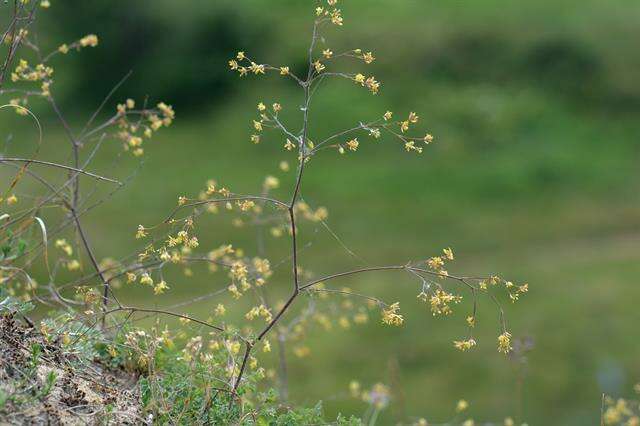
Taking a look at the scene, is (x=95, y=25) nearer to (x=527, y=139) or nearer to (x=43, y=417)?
(x=527, y=139)

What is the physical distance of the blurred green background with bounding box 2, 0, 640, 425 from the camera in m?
13.1

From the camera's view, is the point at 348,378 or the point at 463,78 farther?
the point at 463,78

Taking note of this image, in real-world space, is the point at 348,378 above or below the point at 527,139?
below

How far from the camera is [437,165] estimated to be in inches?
706

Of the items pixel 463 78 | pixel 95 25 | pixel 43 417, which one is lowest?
pixel 43 417

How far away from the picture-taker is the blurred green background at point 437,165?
13.1 m

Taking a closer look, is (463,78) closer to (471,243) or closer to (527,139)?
(527,139)

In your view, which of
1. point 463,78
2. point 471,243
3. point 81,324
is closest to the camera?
point 81,324

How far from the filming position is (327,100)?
1877 centimetres

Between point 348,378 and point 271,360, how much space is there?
1.11 meters

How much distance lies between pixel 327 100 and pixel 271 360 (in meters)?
7.52

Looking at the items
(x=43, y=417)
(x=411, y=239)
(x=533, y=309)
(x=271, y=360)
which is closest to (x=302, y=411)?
(x=43, y=417)

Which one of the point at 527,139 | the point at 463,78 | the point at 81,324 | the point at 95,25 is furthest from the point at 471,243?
the point at 81,324

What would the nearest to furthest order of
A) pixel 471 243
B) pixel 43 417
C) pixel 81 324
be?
pixel 43 417 → pixel 81 324 → pixel 471 243
